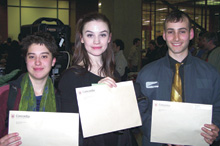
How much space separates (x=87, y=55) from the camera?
1.82 m

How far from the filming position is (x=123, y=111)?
62.7 inches

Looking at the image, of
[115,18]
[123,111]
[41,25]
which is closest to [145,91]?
[123,111]

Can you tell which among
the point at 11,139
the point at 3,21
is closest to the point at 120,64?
the point at 11,139

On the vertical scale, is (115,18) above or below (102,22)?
above

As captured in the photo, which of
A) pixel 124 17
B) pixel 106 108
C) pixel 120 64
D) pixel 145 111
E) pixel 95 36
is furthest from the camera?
pixel 124 17

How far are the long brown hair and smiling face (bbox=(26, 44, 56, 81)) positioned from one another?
0.76ft

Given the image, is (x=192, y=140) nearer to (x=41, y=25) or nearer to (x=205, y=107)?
(x=205, y=107)

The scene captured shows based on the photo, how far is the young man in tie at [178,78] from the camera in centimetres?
182

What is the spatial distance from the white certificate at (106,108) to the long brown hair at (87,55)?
0.79 ft

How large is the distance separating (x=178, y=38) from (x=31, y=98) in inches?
53.8

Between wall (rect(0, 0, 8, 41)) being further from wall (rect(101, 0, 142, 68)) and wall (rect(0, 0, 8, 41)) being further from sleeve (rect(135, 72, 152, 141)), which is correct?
sleeve (rect(135, 72, 152, 141))

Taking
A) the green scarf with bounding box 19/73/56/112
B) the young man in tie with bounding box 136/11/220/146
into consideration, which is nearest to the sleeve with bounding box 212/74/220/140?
the young man in tie with bounding box 136/11/220/146

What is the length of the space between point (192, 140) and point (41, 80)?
52.6 inches

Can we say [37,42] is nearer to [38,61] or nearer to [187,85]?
[38,61]
